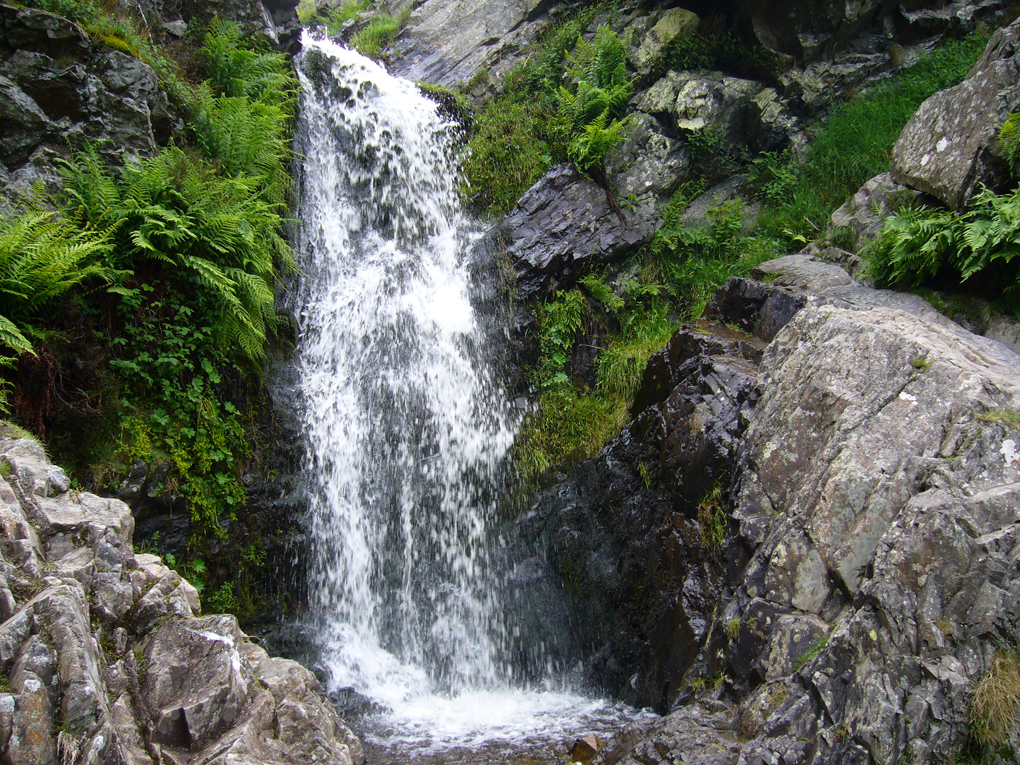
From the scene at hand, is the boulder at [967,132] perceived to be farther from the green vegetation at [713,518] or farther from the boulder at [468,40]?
the boulder at [468,40]

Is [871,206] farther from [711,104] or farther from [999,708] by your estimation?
[999,708]

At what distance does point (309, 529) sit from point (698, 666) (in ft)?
15.9

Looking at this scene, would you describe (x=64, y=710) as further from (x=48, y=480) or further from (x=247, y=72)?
(x=247, y=72)

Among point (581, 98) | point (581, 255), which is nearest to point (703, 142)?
point (581, 98)

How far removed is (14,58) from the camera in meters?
6.05

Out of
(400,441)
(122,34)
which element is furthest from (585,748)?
(122,34)

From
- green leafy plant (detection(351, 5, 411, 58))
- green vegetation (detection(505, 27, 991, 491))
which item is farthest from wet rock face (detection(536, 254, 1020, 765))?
green leafy plant (detection(351, 5, 411, 58))

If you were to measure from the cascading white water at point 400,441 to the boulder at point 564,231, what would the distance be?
995 millimetres

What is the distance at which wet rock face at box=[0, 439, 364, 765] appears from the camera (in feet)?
9.10

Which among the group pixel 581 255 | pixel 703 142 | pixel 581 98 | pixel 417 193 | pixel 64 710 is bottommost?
pixel 64 710

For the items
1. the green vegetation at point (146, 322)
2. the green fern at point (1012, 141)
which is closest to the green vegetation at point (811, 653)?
the green fern at point (1012, 141)

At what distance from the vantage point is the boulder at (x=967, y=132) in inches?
229

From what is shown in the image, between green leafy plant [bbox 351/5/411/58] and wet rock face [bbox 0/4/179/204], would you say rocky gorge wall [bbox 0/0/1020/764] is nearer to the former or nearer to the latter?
wet rock face [bbox 0/4/179/204]

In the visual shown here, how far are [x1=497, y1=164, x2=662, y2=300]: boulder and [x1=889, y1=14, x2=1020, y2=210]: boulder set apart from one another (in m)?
3.88
